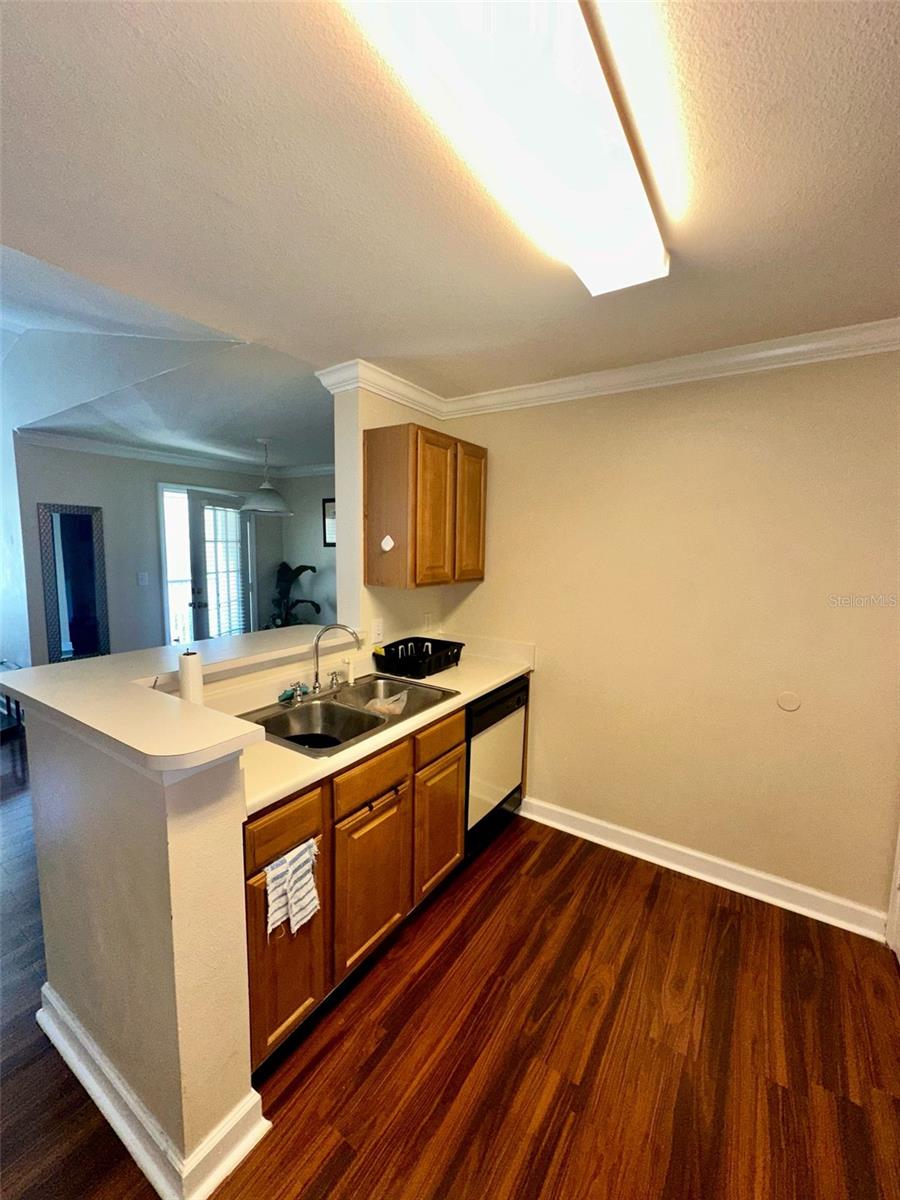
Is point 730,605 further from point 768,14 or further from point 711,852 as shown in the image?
point 768,14

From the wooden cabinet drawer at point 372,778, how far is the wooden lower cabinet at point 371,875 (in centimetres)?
4

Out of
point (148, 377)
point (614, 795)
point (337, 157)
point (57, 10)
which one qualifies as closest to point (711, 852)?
point (614, 795)

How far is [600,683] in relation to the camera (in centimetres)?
256

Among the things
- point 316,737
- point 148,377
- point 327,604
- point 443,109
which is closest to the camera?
point 443,109

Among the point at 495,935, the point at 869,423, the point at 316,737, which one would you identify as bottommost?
the point at 495,935

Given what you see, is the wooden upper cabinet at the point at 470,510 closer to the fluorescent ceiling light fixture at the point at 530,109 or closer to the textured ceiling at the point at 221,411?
the textured ceiling at the point at 221,411

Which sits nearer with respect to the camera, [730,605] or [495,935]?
[495,935]

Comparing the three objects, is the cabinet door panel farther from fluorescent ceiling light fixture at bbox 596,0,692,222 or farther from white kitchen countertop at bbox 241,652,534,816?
fluorescent ceiling light fixture at bbox 596,0,692,222

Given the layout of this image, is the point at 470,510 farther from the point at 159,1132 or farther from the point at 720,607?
the point at 159,1132

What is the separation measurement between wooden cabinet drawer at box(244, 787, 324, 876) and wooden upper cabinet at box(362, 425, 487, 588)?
1136 mm

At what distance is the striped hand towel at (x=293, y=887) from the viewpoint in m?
1.33

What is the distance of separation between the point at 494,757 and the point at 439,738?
58cm

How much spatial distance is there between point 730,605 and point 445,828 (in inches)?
63.9

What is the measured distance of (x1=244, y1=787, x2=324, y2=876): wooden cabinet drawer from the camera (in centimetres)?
128
